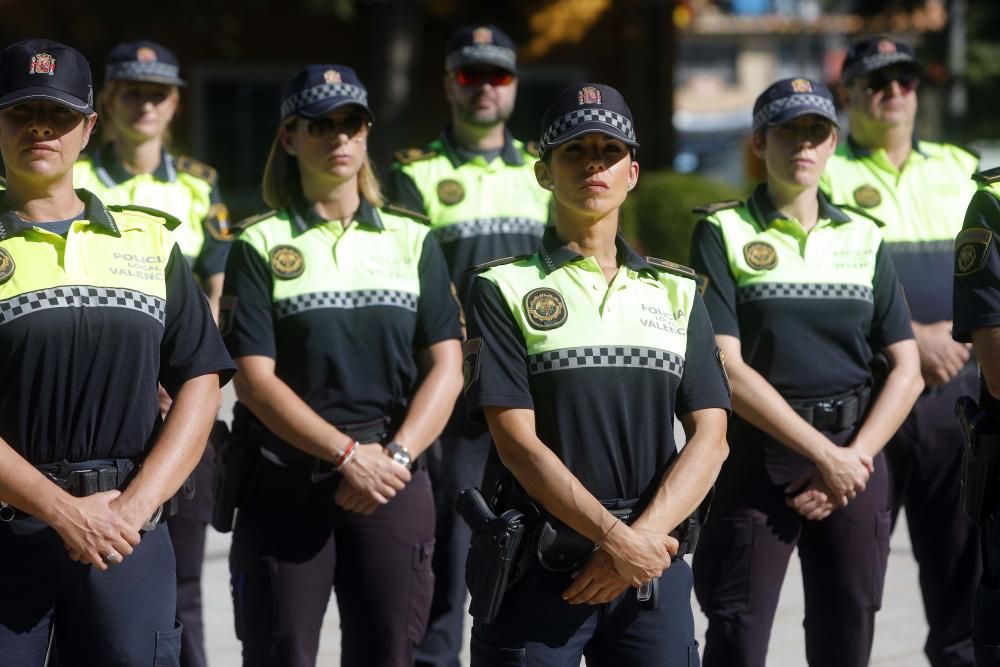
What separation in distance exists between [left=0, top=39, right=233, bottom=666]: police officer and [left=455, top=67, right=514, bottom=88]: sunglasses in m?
2.41

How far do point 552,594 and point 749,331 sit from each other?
1.43 metres

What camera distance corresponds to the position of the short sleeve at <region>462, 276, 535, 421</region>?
3.66m

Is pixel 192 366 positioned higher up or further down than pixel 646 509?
higher up

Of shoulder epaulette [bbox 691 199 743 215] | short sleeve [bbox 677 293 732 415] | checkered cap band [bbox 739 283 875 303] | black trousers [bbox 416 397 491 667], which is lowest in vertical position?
black trousers [bbox 416 397 491 667]

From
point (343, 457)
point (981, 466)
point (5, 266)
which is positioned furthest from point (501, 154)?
point (5, 266)

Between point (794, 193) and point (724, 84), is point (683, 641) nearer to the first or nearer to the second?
point (794, 193)

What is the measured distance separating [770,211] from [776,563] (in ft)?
3.78

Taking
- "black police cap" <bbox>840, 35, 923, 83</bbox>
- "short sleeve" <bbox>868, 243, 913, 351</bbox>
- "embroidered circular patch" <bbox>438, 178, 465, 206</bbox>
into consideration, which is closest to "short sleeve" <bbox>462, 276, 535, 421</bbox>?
"short sleeve" <bbox>868, 243, 913, 351</bbox>

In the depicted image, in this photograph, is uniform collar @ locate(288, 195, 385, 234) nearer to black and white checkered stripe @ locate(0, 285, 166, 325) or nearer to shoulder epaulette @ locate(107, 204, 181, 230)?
shoulder epaulette @ locate(107, 204, 181, 230)

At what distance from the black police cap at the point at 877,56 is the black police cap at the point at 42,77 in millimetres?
2990

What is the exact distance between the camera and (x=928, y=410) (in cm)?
513

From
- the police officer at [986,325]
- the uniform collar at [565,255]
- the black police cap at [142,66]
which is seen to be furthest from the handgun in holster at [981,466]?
the black police cap at [142,66]

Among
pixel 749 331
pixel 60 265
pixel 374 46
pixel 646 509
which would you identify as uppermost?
pixel 374 46

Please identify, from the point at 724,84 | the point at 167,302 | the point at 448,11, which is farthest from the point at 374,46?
the point at 724,84
